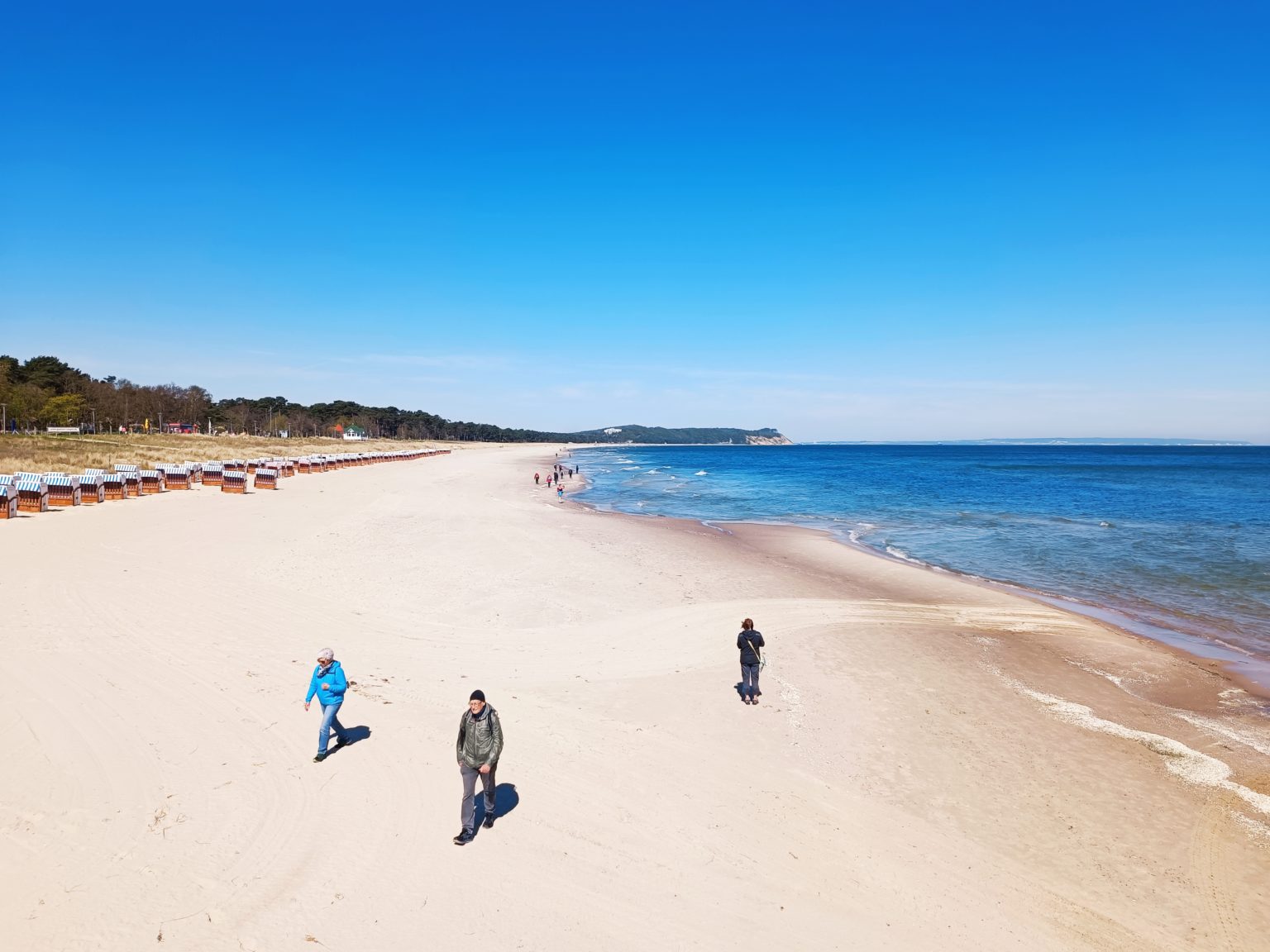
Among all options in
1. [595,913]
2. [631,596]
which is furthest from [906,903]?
[631,596]

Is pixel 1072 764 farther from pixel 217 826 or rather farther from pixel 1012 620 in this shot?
pixel 217 826

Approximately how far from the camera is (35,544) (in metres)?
17.5

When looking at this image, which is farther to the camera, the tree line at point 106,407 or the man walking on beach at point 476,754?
the tree line at point 106,407

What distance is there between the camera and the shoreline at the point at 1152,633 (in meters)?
13.3

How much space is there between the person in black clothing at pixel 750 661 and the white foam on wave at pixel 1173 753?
4894 millimetres

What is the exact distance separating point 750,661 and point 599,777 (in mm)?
3478

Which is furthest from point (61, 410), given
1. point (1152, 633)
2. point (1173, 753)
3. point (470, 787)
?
point (1173, 753)

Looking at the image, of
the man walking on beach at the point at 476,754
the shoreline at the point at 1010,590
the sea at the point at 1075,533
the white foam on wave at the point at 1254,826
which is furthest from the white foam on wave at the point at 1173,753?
the man walking on beach at the point at 476,754

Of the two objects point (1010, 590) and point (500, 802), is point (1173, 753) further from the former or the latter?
point (1010, 590)

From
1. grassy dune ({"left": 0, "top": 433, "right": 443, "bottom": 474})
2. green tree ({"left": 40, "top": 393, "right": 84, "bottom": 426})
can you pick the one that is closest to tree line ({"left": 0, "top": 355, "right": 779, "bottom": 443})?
green tree ({"left": 40, "top": 393, "right": 84, "bottom": 426})

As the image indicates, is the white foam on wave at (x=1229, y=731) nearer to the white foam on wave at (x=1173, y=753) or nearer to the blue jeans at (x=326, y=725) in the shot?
the white foam on wave at (x=1173, y=753)

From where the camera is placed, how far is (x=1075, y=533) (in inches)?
1309

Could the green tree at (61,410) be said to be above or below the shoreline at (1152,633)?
above

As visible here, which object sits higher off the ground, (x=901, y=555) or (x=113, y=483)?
(x=113, y=483)
